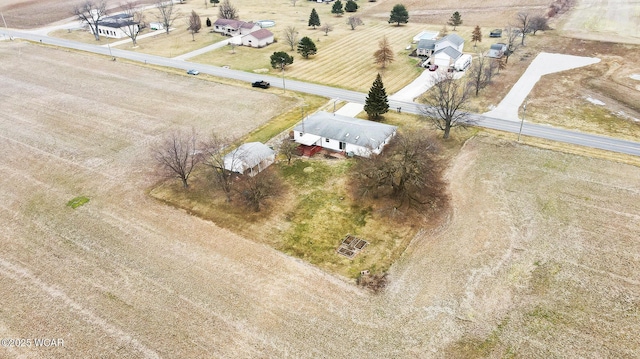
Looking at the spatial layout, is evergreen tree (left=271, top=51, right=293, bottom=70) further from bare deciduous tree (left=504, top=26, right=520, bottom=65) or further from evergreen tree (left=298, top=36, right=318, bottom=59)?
bare deciduous tree (left=504, top=26, right=520, bottom=65)

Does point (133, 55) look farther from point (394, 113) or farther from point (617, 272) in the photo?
point (617, 272)

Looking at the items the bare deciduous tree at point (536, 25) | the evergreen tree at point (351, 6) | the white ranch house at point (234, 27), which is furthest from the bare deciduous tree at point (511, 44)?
the white ranch house at point (234, 27)

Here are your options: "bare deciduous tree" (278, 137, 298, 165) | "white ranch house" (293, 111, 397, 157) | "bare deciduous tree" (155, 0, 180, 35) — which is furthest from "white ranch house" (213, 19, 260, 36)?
"bare deciduous tree" (278, 137, 298, 165)

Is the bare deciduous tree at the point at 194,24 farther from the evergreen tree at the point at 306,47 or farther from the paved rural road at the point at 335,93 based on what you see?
the evergreen tree at the point at 306,47

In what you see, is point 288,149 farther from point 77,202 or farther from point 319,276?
point 77,202

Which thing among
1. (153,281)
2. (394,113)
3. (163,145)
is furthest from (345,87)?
(153,281)
